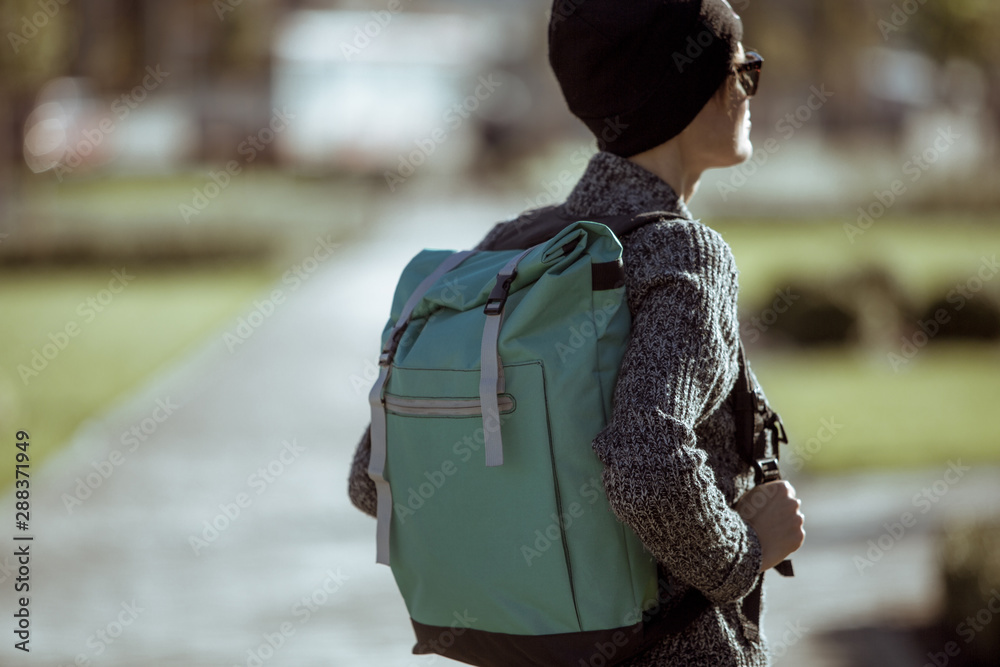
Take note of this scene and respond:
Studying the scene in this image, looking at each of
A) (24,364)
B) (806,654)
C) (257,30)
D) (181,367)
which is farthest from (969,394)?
(257,30)

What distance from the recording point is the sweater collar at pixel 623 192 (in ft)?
6.81

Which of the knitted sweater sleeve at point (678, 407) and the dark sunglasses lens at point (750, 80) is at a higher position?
the dark sunglasses lens at point (750, 80)

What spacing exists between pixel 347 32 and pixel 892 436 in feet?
140

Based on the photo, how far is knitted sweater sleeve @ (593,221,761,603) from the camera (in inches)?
67.9

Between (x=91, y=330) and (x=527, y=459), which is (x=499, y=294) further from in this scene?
(x=91, y=330)

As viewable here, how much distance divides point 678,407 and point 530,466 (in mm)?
260

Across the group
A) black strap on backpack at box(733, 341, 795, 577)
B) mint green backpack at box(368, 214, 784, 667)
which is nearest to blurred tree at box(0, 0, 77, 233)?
mint green backpack at box(368, 214, 784, 667)

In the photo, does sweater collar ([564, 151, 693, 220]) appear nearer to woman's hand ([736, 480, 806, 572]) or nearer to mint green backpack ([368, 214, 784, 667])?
mint green backpack ([368, 214, 784, 667])

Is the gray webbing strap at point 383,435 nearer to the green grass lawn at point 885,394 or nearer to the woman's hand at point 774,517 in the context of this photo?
the woman's hand at point 774,517

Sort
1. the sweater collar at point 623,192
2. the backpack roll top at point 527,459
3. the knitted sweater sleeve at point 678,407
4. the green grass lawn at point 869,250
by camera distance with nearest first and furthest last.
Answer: the knitted sweater sleeve at point 678,407 < the backpack roll top at point 527,459 < the sweater collar at point 623,192 < the green grass lawn at point 869,250

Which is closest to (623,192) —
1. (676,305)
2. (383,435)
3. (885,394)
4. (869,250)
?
(676,305)

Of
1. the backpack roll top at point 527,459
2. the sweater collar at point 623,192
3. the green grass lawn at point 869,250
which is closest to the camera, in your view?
the backpack roll top at point 527,459

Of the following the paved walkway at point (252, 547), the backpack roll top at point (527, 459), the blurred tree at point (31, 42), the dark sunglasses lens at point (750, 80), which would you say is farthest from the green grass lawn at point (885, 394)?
the blurred tree at point (31, 42)

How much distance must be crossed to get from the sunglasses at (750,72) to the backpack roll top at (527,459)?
0.48 m
